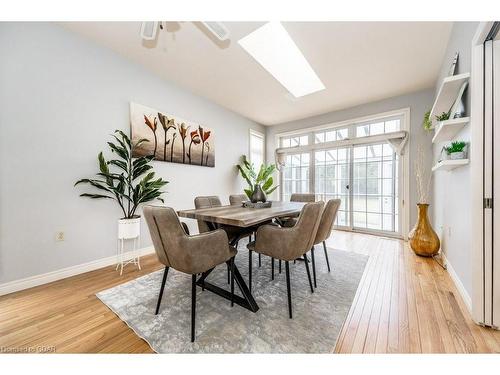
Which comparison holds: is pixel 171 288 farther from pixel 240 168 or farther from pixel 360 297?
pixel 240 168

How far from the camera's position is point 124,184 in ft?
7.41

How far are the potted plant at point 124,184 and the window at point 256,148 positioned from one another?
276 cm

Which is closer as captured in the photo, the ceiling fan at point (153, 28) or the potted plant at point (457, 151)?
the ceiling fan at point (153, 28)

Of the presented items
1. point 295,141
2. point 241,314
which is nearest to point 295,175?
point 295,141

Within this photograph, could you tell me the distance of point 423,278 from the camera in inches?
79.5

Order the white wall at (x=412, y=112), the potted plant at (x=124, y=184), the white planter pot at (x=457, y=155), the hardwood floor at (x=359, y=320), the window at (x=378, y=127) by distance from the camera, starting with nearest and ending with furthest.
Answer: the hardwood floor at (x=359, y=320), the white planter pot at (x=457, y=155), the potted plant at (x=124, y=184), the white wall at (x=412, y=112), the window at (x=378, y=127)

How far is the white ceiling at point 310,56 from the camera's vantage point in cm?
200

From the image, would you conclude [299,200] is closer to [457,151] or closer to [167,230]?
[457,151]

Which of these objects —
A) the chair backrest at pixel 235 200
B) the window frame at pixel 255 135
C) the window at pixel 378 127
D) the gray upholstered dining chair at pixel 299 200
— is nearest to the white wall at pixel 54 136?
the chair backrest at pixel 235 200

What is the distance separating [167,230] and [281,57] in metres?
2.57

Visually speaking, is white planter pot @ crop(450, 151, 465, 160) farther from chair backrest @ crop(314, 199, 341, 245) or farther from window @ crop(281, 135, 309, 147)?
window @ crop(281, 135, 309, 147)

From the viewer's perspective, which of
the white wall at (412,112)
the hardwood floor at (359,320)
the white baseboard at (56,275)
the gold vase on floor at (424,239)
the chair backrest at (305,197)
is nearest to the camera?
the hardwood floor at (359,320)

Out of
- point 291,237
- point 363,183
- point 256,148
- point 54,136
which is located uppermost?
point 256,148

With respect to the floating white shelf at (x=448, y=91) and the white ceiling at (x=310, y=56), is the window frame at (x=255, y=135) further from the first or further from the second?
the floating white shelf at (x=448, y=91)
